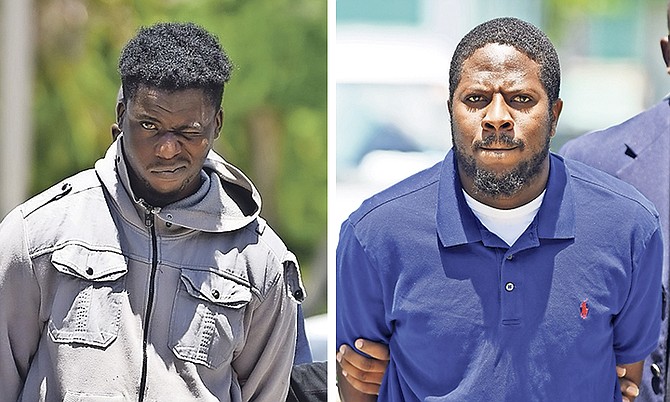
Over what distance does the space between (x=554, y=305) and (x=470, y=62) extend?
0.54 m

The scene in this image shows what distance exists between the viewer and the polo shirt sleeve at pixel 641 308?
213 centimetres

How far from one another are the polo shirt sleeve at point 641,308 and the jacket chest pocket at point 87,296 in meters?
1.06

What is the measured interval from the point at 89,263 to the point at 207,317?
10.1 inches

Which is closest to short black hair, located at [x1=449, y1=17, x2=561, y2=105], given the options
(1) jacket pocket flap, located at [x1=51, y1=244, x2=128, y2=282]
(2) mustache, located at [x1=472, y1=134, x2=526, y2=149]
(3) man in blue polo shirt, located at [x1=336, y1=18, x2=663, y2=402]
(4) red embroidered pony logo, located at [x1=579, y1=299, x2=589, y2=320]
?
(3) man in blue polo shirt, located at [x1=336, y1=18, x2=663, y2=402]

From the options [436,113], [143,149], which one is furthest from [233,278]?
[436,113]

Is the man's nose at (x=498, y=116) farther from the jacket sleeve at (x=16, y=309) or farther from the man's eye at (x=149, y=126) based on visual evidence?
the jacket sleeve at (x=16, y=309)

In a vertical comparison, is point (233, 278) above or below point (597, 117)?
below

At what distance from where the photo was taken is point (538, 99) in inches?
80.3

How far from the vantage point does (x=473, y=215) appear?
82.9 inches

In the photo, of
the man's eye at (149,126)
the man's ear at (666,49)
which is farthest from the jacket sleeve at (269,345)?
the man's ear at (666,49)

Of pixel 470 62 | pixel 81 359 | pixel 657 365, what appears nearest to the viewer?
pixel 81 359

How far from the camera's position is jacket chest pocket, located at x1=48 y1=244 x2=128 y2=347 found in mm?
1923

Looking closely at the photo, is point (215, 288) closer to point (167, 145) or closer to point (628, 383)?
point (167, 145)

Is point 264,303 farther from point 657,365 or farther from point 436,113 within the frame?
point 657,365
